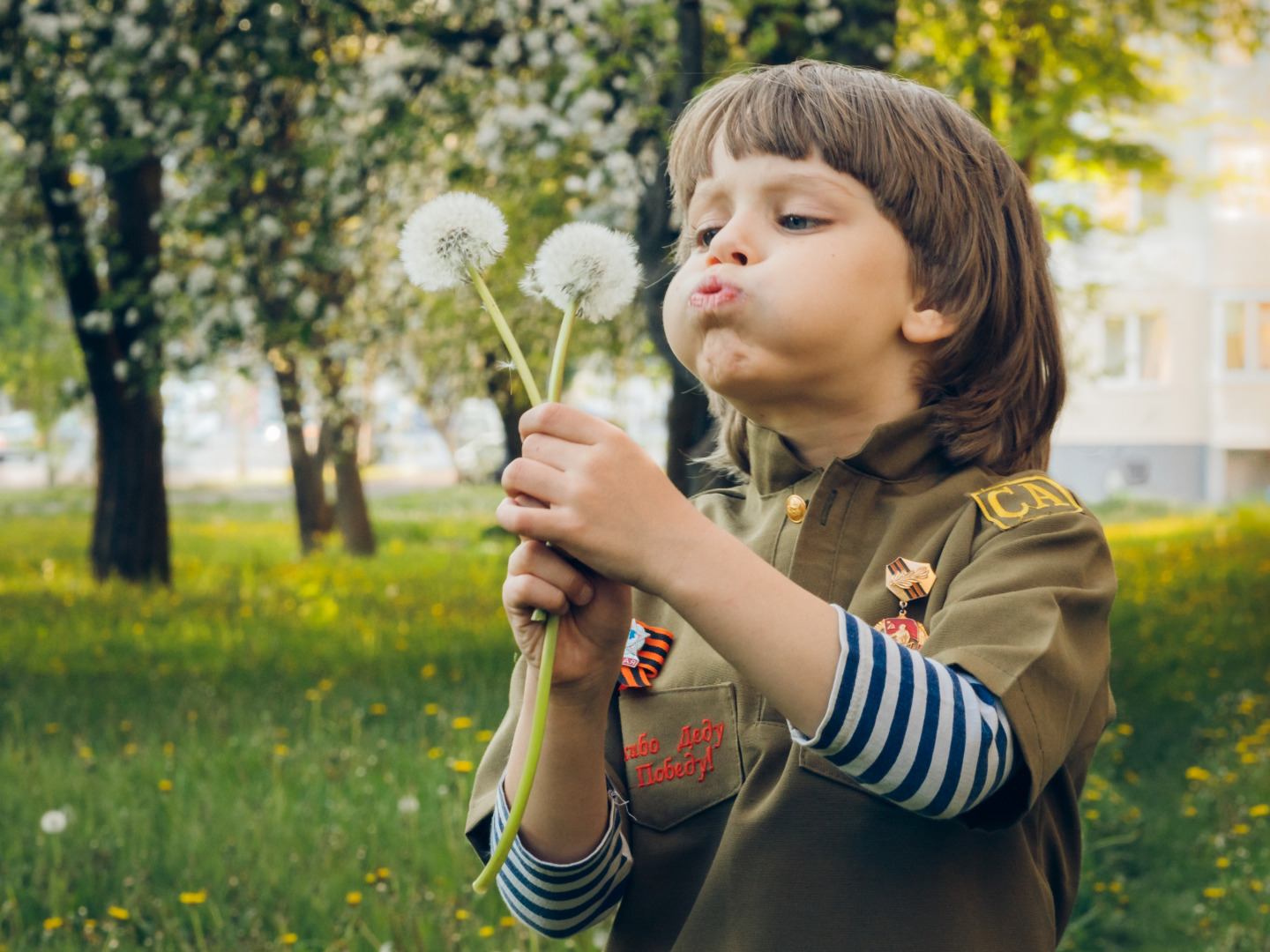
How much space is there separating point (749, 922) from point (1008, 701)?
1.18 feet

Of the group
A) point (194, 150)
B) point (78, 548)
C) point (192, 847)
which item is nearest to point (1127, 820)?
point (192, 847)

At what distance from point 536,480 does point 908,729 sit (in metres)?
0.36

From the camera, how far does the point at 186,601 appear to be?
24.3 ft

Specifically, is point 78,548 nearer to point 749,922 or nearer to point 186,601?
point 186,601

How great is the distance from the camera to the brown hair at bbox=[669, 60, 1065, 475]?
1.19 meters

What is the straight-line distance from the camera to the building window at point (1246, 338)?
19.6m

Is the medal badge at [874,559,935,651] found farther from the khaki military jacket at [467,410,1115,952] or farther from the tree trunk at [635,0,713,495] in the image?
the tree trunk at [635,0,713,495]

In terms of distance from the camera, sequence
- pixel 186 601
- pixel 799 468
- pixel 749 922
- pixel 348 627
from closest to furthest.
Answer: pixel 749 922 < pixel 799 468 < pixel 348 627 < pixel 186 601

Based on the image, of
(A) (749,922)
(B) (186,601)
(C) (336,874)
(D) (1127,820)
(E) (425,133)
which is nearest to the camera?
(A) (749,922)

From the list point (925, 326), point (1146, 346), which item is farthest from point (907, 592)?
point (1146, 346)

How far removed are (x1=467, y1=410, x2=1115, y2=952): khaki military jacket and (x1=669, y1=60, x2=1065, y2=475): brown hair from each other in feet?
0.26

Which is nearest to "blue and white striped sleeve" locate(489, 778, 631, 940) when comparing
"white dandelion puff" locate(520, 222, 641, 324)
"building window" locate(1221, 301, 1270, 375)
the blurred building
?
"white dandelion puff" locate(520, 222, 641, 324)

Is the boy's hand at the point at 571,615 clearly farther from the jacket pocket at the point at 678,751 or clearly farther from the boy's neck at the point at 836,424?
the boy's neck at the point at 836,424

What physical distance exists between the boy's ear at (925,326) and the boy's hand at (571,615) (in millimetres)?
423
